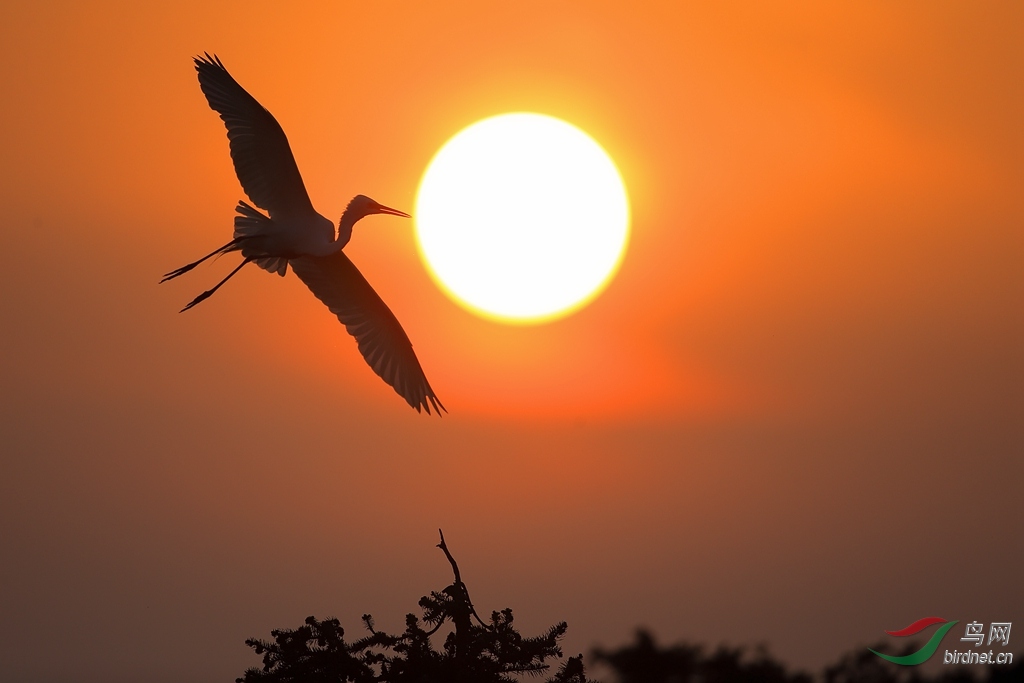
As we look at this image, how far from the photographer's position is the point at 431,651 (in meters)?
9.09

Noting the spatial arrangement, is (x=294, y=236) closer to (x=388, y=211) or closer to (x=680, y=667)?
(x=388, y=211)

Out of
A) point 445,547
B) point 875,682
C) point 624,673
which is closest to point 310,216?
point 445,547

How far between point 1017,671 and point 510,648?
5.13m

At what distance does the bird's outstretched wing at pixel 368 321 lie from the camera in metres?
16.0

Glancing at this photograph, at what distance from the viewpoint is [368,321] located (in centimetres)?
1656

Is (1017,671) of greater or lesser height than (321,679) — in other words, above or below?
above

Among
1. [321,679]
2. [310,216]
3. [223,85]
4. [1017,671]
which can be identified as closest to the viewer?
[321,679]

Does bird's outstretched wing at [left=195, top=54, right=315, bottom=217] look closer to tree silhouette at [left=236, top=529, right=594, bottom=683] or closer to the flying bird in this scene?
the flying bird

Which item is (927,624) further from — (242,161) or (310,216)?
(242,161)

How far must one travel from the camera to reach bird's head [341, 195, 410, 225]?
15.8 metres

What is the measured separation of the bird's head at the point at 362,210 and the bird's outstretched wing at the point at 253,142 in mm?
886

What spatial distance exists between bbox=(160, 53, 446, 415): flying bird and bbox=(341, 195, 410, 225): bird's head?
0.02m

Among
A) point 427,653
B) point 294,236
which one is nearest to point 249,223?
point 294,236

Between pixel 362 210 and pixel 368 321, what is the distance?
1814 mm
